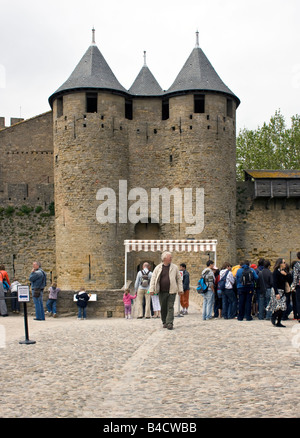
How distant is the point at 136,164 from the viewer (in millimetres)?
28875

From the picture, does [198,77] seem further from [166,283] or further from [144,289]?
[166,283]

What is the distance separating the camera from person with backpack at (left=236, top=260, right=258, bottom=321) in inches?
550

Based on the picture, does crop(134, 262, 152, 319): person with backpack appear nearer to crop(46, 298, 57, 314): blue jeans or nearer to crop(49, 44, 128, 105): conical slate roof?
crop(46, 298, 57, 314): blue jeans

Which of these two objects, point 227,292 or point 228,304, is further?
point 228,304

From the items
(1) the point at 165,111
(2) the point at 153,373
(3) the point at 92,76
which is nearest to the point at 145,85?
(1) the point at 165,111

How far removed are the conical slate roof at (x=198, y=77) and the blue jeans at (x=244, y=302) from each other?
15.8 meters

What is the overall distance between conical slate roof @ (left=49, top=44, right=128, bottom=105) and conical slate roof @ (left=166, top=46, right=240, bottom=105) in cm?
272

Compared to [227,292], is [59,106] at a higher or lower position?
higher

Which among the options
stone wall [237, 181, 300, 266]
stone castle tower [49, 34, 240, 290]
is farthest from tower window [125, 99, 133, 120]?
stone wall [237, 181, 300, 266]

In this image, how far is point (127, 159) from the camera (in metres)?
28.7

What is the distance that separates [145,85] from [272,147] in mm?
16080

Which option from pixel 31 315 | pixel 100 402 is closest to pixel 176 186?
pixel 31 315
